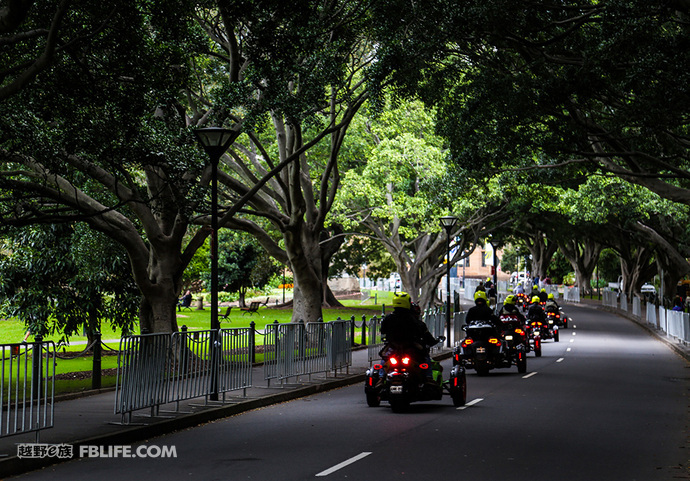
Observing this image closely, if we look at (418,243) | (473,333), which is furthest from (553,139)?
(418,243)

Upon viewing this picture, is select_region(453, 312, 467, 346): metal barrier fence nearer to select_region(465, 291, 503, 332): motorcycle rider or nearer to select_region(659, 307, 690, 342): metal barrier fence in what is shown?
select_region(659, 307, 690, 342): metal barrier fence

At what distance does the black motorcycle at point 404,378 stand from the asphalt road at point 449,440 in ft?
0.99

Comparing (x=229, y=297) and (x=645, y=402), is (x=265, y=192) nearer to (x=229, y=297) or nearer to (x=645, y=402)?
(x=645, y=402)

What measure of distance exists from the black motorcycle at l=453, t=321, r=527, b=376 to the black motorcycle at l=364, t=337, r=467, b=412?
5.11m

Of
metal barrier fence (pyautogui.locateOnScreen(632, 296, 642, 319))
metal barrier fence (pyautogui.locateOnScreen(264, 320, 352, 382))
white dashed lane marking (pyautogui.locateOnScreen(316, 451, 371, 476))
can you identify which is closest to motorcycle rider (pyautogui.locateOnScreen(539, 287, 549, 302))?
metal barrier fence (pyautogui.locateOnScreen(264, 320, 352, 382))

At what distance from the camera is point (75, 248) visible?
2189 centimetres

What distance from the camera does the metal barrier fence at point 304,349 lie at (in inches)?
661

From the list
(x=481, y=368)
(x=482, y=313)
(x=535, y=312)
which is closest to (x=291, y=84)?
(x=482, y=313)

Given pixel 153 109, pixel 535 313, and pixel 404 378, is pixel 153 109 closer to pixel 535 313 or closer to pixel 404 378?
pixel 404 378

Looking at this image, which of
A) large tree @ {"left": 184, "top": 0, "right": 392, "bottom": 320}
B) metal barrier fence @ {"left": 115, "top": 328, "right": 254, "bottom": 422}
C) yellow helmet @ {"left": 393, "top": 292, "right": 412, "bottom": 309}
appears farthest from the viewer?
large tree @ {"left": 184, "top": 0, "right": 392, "bottom": 320}

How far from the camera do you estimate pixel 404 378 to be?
1366 centimetres

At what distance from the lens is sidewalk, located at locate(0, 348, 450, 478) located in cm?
1009

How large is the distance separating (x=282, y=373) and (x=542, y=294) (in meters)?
18.7

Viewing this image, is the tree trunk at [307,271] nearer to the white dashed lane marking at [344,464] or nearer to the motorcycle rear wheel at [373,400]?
the motorcycle rear wheel at [373,400]
